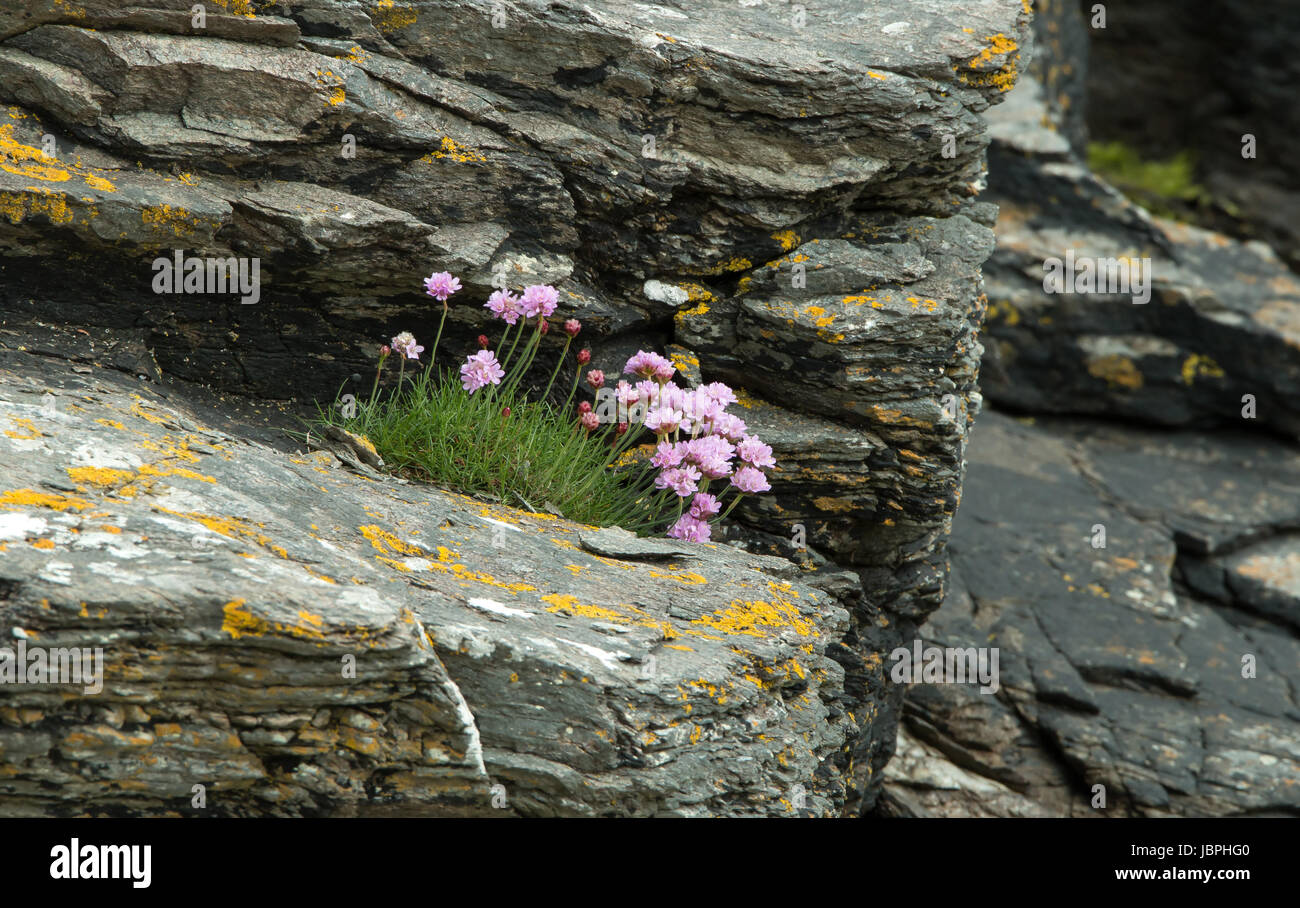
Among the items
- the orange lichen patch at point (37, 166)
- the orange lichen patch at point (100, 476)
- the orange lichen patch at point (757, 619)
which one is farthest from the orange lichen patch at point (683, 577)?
the orange lichen patch at point (37, 166)

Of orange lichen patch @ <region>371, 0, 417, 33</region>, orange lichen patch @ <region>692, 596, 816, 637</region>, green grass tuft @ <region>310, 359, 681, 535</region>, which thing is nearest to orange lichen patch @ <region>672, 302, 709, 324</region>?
green grass tuft @ <region>310, 359, 681, 535</region>

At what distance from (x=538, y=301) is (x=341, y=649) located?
9.36 feet

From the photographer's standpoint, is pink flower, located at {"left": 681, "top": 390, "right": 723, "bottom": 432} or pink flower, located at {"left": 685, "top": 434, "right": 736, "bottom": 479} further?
pink flower, located at {"left": 681, "top": 390, "right": 723, "bottom": 432}

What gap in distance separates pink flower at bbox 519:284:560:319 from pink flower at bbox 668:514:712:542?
55.9 inches

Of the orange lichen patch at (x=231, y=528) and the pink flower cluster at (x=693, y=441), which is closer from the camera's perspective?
the orange lichen patch at (x=231, y=528)

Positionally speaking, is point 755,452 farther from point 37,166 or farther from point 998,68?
point 37,166

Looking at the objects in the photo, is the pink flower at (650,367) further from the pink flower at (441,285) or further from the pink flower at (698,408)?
the pink flower at (441,285)

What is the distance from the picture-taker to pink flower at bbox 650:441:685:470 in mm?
6312

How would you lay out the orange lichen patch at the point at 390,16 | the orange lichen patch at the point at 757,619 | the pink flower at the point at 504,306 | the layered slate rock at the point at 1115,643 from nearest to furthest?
the orange lichen patch at the point at 757,619, the pink flower at the point at 504,306, the orange lichen patch at the point at 390,16, the layered slate rock at the point at 1115,643

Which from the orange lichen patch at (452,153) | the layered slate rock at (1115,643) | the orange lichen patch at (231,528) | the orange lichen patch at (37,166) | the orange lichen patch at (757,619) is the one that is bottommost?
the layered slate rock at (1115,643)

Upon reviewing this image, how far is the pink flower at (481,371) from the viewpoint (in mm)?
6523

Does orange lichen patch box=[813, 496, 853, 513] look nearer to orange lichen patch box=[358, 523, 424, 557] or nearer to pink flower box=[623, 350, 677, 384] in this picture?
pink flower box=[623, 350, 677, 384]

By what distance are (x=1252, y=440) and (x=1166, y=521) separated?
7.70 ft

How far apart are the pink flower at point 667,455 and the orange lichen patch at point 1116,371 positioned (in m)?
7.86
